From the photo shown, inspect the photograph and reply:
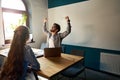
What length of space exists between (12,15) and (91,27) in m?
2.47

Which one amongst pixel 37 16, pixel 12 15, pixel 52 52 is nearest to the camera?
pixel 52 52

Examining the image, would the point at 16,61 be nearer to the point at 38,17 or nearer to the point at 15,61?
the point at 15,61

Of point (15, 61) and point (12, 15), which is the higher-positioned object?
point (12, 15)

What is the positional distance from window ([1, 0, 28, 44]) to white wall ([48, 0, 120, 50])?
1310 mm

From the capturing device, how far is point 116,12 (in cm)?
271

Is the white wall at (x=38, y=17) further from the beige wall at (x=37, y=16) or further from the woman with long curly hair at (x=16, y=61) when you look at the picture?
the woman with long curly hair at (x=16, y=61)

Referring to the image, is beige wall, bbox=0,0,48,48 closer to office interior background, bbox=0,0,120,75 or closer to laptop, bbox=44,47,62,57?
office interior background, bbox=0,0,120,75

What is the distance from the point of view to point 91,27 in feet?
10.4

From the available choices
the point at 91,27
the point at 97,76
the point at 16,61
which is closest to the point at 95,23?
the point at 91,27

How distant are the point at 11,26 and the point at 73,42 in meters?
2.02

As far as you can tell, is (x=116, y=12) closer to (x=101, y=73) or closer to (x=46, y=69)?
(x=101, y=73)

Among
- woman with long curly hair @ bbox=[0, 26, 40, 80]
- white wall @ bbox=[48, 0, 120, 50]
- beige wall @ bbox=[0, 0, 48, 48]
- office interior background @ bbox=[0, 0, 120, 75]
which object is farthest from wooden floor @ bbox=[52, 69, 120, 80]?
beige wall @ bbox=[0, 0, 48, 48]

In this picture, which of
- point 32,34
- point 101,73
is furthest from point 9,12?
point 101,73

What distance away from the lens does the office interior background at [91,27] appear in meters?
2.81
